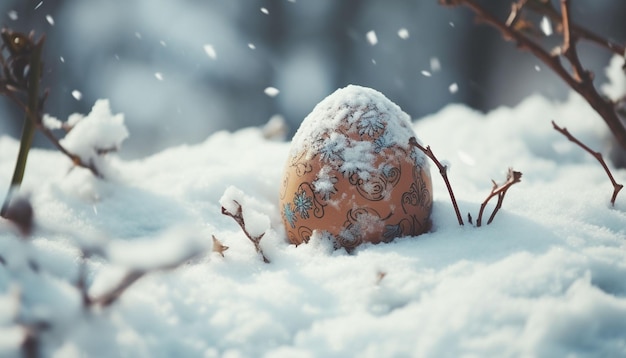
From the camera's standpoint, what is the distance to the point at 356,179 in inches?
44.4

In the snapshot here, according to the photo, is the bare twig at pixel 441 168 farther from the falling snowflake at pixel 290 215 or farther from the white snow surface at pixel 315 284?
the falling snowflake at pixel 290 215

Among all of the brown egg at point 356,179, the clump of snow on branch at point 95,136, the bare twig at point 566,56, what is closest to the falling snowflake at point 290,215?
the brown egg at point 356,179

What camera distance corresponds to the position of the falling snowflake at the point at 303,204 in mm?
1156

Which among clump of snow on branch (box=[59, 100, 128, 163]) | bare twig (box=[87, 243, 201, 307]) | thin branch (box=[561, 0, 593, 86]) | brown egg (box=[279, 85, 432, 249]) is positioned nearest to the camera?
bare twig (box=[87, 243, 201, 307])

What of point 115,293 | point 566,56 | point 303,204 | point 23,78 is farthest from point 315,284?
point 23,78

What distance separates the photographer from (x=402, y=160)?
3.81 feet

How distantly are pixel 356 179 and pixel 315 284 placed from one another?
0.28 m

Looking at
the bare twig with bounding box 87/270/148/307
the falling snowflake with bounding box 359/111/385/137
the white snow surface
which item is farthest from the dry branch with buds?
the falling snowflake with bounding box 359/111/385/137

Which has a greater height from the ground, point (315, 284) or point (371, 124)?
point (371, 124)

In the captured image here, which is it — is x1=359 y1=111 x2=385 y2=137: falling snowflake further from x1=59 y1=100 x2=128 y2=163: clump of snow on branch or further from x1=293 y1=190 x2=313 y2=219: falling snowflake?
x1=59 y1=100 x2=128 y2=163: clump of snow on branch

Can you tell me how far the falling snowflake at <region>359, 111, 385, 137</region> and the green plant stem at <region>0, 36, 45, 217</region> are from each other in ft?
2.45

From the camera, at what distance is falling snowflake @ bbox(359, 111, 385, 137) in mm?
1172

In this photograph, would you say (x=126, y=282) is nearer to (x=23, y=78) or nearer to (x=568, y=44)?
(x=23, y=78)

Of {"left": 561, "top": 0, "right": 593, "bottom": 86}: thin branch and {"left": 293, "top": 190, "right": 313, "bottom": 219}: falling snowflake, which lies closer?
{"left": 561, "top": 0, "right": 593, "bottom": 86}: thin branch
